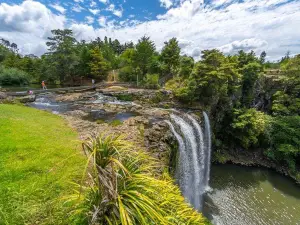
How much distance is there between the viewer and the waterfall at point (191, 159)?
914 centimetres

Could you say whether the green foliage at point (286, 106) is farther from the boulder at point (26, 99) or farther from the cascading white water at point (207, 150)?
the boulder at point (26, 99)

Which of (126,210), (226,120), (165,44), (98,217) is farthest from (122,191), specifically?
(165,44)

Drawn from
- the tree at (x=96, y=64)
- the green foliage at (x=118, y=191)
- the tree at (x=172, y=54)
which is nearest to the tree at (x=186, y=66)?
the tree at (x=172, y=54)

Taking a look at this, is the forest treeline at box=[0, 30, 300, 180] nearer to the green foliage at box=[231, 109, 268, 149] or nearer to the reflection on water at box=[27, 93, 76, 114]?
the green foliage at box=[231, 109, 268, 149]

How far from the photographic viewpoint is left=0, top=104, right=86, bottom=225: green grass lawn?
107 inches

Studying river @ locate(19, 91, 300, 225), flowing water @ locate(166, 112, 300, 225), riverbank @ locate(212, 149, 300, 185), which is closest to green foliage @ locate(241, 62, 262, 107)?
riverbank @ locate(212, 149, 300, 185)

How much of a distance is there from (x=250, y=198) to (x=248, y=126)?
20.3ft

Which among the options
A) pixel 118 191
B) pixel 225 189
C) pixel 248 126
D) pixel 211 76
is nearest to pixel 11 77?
pixel 211 76

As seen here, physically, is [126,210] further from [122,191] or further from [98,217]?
[98,217]

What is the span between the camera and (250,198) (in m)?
10.9

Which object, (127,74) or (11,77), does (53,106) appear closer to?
(127,74)

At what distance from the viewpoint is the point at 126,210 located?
6.15 ft

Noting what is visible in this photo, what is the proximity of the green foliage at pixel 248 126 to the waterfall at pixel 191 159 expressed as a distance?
14.6 feet

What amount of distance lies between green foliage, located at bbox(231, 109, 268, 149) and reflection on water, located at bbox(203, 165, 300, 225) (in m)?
2.60
